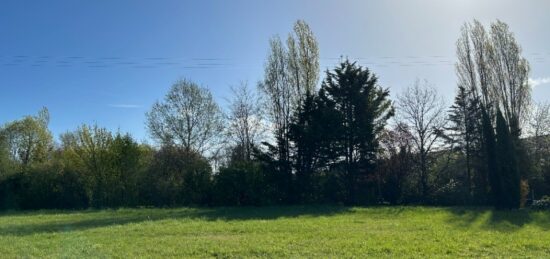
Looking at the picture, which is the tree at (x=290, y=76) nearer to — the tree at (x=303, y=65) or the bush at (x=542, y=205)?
the tree at (x=303, y=65)

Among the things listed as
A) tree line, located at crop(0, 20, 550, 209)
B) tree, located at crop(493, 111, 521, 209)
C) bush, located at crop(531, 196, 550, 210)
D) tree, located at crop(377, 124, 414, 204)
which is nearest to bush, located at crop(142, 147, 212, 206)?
tree line, located at crop(0, 20, 550, 209)

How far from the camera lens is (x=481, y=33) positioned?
107ft

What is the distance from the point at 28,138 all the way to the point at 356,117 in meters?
32.9

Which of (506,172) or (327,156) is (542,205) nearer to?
(506,172)

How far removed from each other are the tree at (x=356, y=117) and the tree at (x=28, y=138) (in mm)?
28372

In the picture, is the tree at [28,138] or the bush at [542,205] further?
the tree at [28,138]

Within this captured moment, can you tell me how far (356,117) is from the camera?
94.8 ft

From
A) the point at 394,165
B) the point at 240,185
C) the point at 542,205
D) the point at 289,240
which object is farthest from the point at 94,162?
the point at 542,205

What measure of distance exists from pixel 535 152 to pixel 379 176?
11857mm

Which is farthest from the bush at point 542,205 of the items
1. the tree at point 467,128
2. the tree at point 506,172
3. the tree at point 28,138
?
the tree at point 28,138

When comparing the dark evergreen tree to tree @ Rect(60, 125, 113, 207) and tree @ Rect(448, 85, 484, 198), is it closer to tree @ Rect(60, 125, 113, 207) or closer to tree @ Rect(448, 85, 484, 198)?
tree @ Rect(448, 85, 484, 198)

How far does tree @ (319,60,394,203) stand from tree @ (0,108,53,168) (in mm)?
28372

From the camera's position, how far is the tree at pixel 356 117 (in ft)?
93.8

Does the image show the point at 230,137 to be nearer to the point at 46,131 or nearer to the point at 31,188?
the point at 31,188
